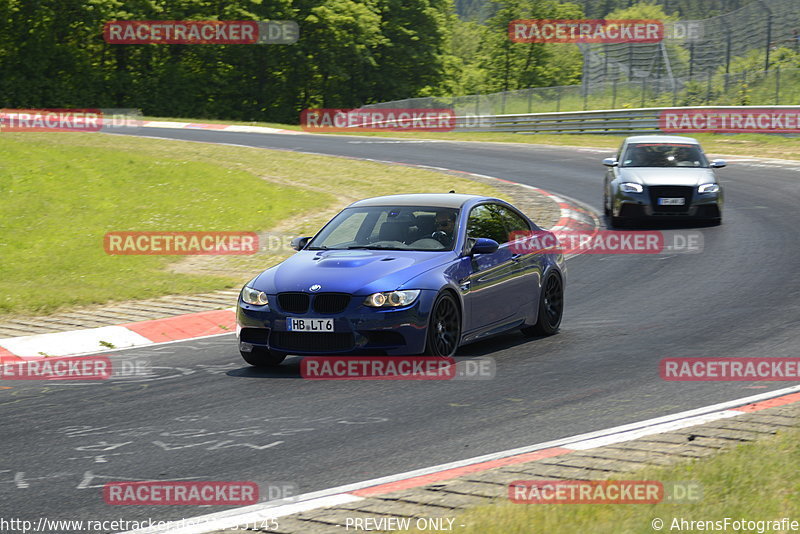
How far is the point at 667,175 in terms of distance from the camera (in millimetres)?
20016

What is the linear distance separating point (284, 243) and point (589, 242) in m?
4.91

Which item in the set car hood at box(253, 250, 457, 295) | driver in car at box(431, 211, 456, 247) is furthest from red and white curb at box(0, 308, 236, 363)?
driver in car at box(431, 211, 456, 247)

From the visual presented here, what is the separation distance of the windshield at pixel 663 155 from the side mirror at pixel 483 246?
11.3m

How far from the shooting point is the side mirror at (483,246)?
1009cm

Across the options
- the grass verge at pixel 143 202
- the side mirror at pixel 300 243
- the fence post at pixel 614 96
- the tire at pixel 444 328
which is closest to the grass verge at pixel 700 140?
the fence post at pixel 614 96

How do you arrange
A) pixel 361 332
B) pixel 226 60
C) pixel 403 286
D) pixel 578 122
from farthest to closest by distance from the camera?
pixel 226 60, pixel 578 122, pixel 403 286, pixel 361 332

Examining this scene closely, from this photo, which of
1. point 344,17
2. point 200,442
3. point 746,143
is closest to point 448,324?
point 200,442

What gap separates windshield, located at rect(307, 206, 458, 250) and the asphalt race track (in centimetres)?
111

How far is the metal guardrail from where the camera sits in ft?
134

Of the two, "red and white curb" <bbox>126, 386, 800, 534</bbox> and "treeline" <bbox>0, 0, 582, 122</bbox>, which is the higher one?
"treeline" <bbox>0, 0, 582, 122</bbox>

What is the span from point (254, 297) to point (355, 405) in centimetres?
176

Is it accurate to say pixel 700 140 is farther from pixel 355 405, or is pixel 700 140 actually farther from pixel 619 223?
pixel 355 405

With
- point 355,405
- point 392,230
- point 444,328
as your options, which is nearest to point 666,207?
point 392,230

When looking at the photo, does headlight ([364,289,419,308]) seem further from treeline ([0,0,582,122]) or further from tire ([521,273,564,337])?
treeline ([0,0,582,122])
